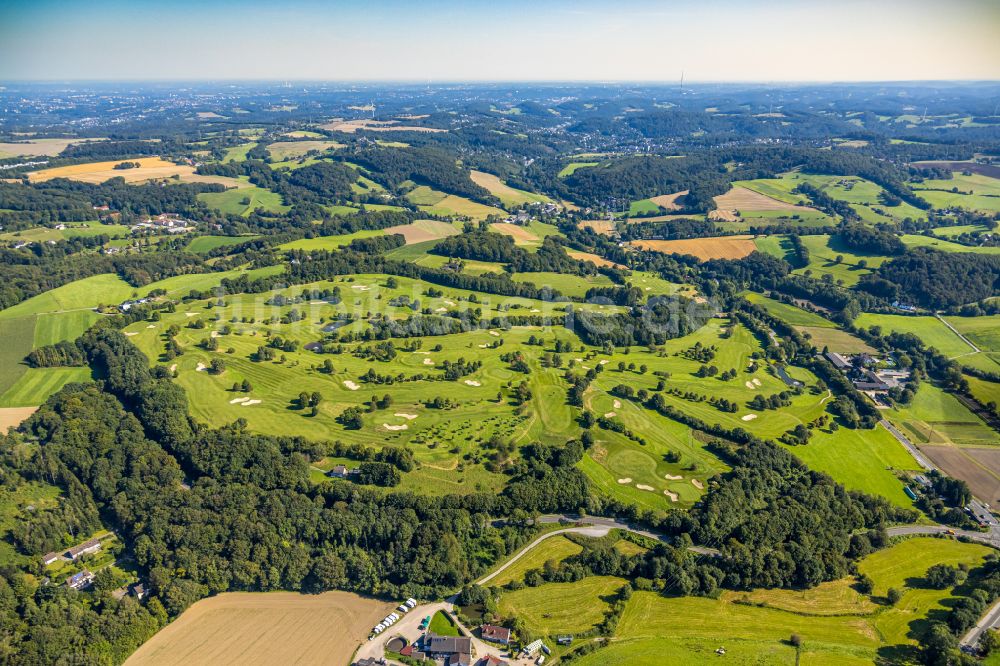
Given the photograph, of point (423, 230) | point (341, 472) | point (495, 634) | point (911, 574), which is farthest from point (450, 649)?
point (423, 230)

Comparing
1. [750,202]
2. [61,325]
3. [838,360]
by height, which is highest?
[750,202]

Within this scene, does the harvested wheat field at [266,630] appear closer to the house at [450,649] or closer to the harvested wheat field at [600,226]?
the house at [450,649]

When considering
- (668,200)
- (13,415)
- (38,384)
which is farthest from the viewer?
(668,200)

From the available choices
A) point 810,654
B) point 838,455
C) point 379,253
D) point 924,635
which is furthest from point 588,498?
point 379,253

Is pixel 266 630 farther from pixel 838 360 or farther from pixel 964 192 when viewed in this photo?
pixel 964 192

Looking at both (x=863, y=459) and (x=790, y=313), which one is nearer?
(x=863, y=459)

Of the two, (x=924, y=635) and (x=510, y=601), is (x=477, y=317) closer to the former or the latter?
(x=510, y=601)
